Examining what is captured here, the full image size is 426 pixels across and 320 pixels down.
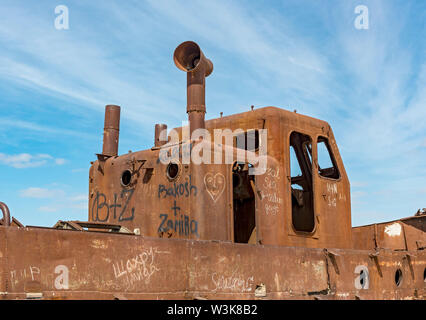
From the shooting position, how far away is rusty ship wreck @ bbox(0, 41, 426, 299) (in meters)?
4.66

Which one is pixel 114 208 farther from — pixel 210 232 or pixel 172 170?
pixel 210 232

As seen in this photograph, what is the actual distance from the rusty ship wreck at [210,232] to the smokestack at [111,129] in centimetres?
1

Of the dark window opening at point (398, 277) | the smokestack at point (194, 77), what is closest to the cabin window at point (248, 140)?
the smokestack at point (194, 77)

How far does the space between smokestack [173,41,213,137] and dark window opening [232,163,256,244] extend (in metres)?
0.98

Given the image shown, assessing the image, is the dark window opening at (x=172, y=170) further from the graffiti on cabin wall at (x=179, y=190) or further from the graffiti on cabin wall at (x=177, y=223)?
the graffiti on cabin wall at (x=177, y=223)

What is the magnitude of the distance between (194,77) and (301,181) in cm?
262

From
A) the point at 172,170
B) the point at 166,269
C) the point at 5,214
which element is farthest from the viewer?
the point at 172,170

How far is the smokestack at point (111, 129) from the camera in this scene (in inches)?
317

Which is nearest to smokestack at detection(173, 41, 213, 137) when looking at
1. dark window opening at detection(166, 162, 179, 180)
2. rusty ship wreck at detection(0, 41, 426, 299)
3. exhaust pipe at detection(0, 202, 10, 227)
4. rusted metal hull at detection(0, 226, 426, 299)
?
rusty ship wreck at detection(0, 41, 426, 299)

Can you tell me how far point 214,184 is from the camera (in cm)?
663

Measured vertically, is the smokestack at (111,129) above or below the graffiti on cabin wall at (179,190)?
above

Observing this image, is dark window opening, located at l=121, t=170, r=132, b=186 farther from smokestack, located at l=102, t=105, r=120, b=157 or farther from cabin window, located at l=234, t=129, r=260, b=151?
cabin window, located at l=234, t=129, r=260, b=151

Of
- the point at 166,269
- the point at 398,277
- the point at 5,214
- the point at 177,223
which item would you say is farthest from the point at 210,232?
the point at 398,277

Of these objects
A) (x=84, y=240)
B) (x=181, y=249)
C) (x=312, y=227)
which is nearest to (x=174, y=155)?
(x=181, y=249)
